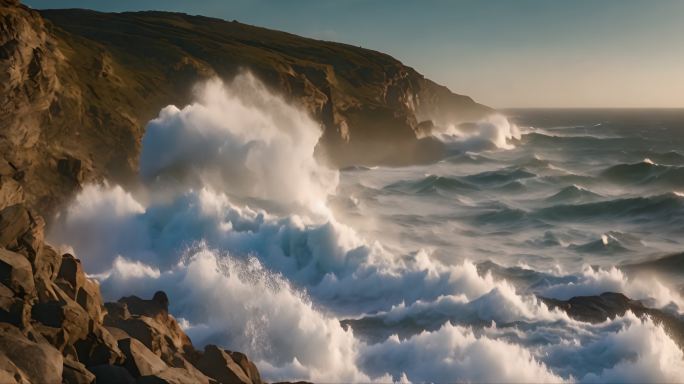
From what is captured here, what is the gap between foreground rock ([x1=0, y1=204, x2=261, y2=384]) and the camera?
11.8 m

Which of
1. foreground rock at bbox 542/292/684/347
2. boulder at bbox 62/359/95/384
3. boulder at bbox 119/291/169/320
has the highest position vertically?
boulder at bbox 62/359/95/384

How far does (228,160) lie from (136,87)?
13.8 meters

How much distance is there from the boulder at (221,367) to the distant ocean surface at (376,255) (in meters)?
2.34

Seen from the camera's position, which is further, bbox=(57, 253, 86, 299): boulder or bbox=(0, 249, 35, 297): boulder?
bbox=(57, 253, 86, 299): boulder

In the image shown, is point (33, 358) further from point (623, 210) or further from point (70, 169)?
point (623, 210)

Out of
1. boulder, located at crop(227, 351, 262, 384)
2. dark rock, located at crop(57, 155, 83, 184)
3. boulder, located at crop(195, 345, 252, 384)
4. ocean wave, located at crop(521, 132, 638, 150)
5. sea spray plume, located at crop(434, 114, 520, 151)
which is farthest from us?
ocean wave, located at crop(521, 132, 638, 150)

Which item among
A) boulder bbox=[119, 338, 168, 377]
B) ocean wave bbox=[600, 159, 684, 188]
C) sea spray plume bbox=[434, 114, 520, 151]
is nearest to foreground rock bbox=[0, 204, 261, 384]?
boulder bbox=[119, 338, 168, 377]

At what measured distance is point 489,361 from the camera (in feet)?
62.1

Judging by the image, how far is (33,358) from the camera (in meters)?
11.5

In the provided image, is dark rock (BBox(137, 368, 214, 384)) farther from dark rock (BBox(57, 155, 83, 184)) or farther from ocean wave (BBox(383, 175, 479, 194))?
ocean wave (BBox(383, 175, 479, 194))

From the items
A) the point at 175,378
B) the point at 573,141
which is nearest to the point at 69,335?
the point at 175,378

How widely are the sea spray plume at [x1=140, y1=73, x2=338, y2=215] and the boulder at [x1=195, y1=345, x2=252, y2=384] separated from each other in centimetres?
2580

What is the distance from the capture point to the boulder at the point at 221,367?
51.7ft

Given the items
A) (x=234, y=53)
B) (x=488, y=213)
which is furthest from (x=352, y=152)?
(x=488, y=213)
